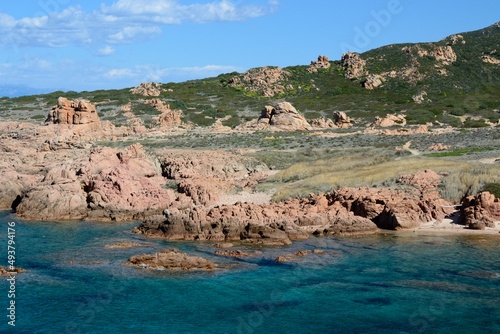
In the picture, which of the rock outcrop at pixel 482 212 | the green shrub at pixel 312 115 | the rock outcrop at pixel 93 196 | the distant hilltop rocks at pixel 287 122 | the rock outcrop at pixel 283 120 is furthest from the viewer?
the green shrub at pixel 312 115

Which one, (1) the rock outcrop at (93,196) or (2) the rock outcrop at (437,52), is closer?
(1) the rock outcrop at (93,196)

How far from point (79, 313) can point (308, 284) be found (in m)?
8.95

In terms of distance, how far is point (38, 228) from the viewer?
30.8 meters

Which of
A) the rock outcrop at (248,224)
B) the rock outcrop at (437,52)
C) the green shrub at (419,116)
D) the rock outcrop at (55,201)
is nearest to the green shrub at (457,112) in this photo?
the green shrub at (419,116)

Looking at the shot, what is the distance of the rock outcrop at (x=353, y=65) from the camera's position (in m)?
138

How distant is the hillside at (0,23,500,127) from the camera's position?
9775 centimetres

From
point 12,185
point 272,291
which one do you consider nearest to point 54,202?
point 12,185

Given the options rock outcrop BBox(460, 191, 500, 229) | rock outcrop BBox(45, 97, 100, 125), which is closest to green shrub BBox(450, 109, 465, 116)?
rock outcrop BBox(45, 97, 100, 125)

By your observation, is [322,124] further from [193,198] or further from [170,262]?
[170,262]

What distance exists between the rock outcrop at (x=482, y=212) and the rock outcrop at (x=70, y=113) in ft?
134

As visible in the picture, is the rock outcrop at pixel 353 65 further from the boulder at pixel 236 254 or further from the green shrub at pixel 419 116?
the boulder at pixel 236 254

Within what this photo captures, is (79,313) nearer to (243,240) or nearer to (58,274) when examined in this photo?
(58,274)

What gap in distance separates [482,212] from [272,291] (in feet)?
52.1

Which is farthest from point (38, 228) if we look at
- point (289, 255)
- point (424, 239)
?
point (424, 239)
